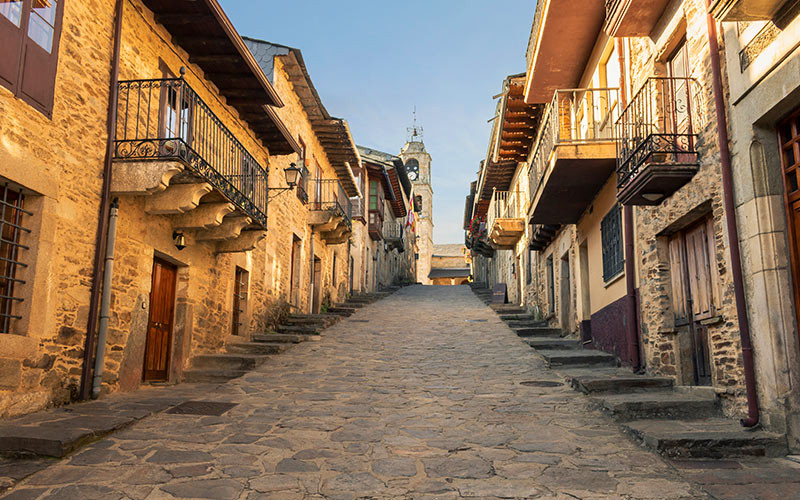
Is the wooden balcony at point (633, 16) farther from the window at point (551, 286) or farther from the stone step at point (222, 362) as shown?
the window at point (551, 286)

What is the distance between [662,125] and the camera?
7676 millimetres

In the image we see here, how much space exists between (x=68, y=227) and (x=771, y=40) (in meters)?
7.21

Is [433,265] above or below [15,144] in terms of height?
above

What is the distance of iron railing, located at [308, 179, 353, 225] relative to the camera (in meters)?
18.4

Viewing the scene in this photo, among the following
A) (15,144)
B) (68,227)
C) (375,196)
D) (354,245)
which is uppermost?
(375,196)

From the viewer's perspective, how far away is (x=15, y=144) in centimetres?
597

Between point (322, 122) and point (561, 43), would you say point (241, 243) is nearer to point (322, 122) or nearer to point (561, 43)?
point (561, 43)

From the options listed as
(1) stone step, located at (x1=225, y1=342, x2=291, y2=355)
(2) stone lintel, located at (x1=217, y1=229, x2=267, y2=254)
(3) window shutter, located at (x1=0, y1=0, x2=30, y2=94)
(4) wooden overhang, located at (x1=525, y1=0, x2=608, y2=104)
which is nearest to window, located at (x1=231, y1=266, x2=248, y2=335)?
(1) stone step, located at (x1=225, y1=342, x2=291, y2=355)

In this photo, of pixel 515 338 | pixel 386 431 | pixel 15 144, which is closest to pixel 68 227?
pixel 15 144

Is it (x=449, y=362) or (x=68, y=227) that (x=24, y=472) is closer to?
(x=68, y=227)

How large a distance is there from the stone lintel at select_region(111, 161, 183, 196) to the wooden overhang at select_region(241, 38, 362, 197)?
22.5ft

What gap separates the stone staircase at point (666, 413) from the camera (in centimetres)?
519

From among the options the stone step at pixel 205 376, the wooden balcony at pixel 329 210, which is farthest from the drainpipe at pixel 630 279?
the wooden balcony at pixel 329 210

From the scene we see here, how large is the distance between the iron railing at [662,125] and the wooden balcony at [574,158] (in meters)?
0.87
